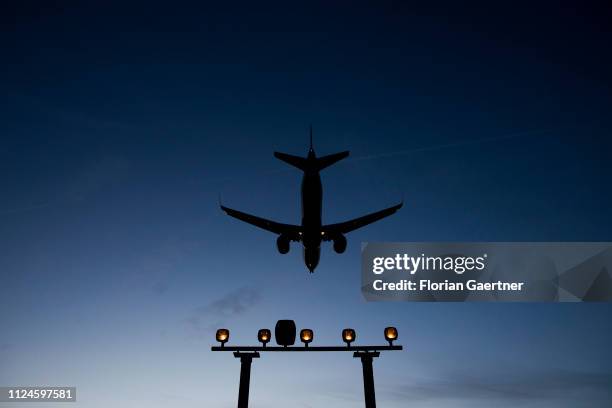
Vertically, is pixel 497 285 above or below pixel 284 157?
below

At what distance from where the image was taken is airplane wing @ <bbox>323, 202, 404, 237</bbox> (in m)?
48.1

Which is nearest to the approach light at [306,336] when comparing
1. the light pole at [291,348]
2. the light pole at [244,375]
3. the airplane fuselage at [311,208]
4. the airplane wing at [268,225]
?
the light pole at [291,348]

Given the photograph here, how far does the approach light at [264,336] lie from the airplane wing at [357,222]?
79.3 feet

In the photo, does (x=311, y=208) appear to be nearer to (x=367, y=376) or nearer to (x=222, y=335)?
(x=367, y=376)

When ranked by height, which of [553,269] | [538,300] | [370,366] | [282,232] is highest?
[282,232]

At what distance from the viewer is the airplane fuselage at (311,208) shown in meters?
42.0

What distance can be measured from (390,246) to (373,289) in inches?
119

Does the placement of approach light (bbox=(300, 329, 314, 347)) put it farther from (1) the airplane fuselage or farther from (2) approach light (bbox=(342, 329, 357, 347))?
(1) the airplane fuselage

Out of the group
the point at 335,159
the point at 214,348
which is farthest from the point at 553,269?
the point at 214,348

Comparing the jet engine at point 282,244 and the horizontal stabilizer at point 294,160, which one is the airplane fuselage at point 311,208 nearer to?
the horizontal stabilizer at point 294,160

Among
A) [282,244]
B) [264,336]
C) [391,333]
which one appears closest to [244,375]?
[264,336]

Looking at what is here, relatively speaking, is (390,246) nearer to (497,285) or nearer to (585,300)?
(497,285)

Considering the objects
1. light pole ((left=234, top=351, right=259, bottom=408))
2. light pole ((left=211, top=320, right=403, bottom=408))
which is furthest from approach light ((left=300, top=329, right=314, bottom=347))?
light pole ((left=234, top=351, right=259, bottom=408))

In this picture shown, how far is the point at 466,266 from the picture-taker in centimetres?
3497
